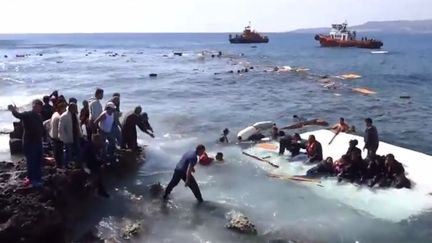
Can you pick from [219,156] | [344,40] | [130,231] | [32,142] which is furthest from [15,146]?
[344,40]

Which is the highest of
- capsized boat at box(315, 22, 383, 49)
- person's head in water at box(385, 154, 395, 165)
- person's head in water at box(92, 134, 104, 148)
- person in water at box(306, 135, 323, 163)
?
capsized boat at box(315, 22, 383, 49)

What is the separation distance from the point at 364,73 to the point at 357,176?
39.9m

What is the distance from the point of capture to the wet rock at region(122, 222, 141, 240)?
36.3ft

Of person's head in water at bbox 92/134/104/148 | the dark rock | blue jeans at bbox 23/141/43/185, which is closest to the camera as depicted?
blue jeans at bbox 23/141/43/185

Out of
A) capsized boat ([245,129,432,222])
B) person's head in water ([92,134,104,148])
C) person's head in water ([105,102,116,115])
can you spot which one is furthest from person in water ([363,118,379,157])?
person's head in water ([92,134,104,148])

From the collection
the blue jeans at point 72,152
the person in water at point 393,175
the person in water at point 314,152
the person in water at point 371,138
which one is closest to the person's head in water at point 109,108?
the blue jeans at point 72,152

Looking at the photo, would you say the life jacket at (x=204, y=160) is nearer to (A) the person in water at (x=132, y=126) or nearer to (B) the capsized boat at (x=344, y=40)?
(A) the person in water at (x=132, y=126)

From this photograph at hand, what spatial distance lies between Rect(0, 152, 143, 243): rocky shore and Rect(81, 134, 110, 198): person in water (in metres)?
0.42

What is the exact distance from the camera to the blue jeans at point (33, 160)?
10688 mm

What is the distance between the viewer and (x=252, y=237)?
11250 millimetres

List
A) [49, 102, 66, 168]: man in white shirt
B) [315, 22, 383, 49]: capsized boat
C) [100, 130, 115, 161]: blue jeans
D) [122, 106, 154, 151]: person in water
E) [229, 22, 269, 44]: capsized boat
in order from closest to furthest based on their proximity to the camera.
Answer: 1. [49, 102, 66, 168]: man in white shirt
2. [100, 130, 115, 161]: blue jeans
3. [122, 106, 154, 151]: person in water
4. [315, 22, 383, 49]: capsized boat
5. [229, 22, 269, 44]: capsized boat

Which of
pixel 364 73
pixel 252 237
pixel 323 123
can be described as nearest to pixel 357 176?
pixel 252 237

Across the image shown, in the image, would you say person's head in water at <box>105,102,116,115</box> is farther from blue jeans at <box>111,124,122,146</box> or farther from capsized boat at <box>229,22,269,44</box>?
capsized boat at <box>229,22,269,44</box>

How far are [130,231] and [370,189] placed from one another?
7.16m
